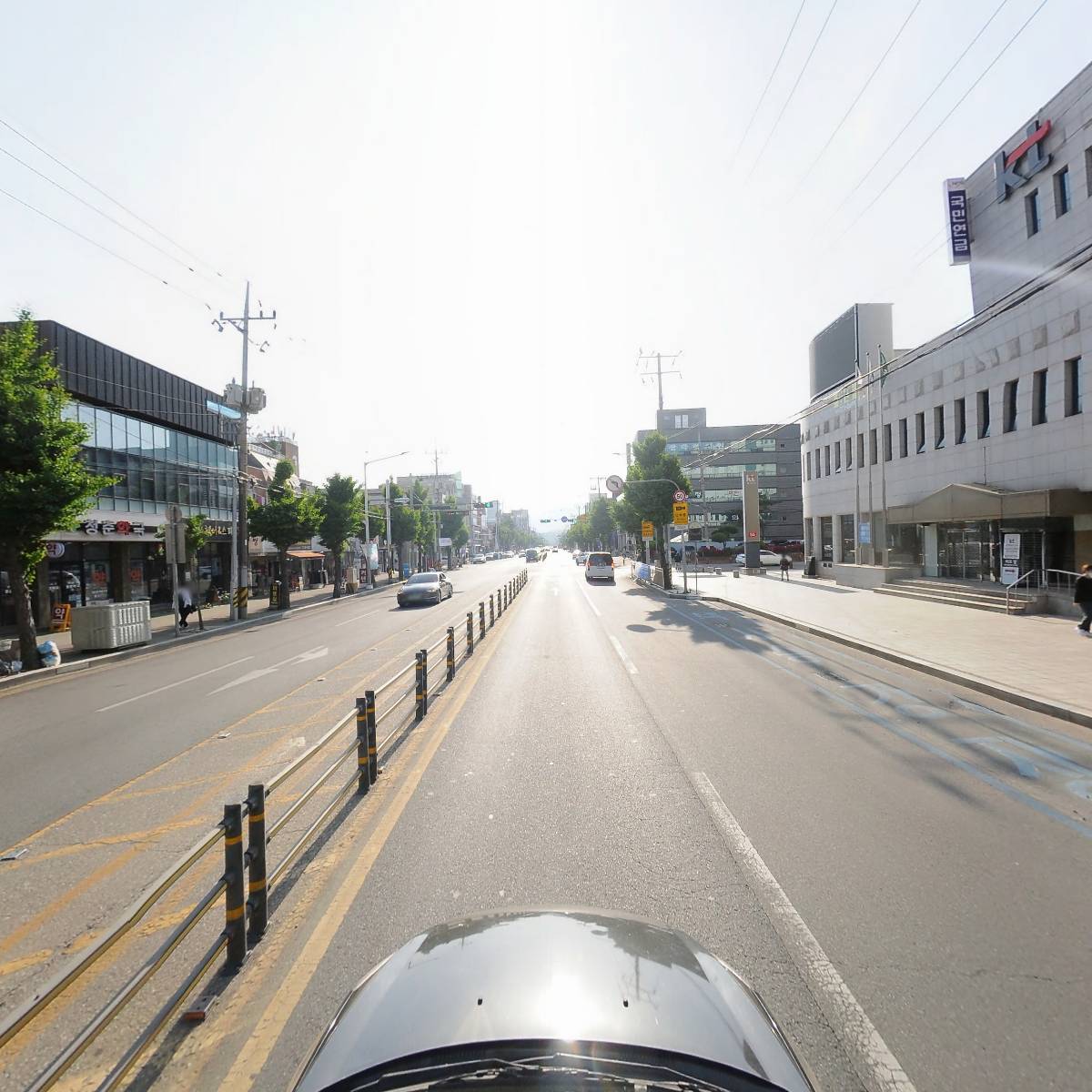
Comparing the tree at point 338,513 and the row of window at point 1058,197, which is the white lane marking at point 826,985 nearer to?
the row of window at point 1058,197

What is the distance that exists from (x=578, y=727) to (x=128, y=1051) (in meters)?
6.49

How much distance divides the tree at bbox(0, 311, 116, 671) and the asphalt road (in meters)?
11.4

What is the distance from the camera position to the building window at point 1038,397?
22797 millimetres

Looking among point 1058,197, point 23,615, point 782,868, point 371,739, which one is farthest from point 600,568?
point 782,868

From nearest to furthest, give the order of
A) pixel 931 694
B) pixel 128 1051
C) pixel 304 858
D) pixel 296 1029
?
pixel 128 1051 → pixel 296 1029 → pixel 304 858 → pixel 931 694

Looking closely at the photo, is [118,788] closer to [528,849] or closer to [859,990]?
[528,849]

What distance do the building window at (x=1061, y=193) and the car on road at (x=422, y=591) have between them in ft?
87.3

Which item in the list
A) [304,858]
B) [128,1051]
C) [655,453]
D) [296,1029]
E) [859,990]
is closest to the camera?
[128,1051]

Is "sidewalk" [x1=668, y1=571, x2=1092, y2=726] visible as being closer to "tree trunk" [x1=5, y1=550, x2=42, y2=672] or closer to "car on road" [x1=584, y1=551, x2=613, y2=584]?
"car on road" [x1=584, y1=551, x2=613, y2=584]

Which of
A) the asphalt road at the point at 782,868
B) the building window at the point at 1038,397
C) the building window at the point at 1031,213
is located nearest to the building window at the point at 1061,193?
the building window at the point at 1031,213

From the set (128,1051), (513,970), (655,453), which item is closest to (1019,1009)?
(513,970)

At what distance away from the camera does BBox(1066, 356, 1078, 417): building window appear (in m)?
21.2

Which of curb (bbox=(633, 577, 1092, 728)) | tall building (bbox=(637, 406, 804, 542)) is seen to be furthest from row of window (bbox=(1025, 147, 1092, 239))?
tall building (bbox=(637, 406, 804, 542))

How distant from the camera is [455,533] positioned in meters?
97.8
